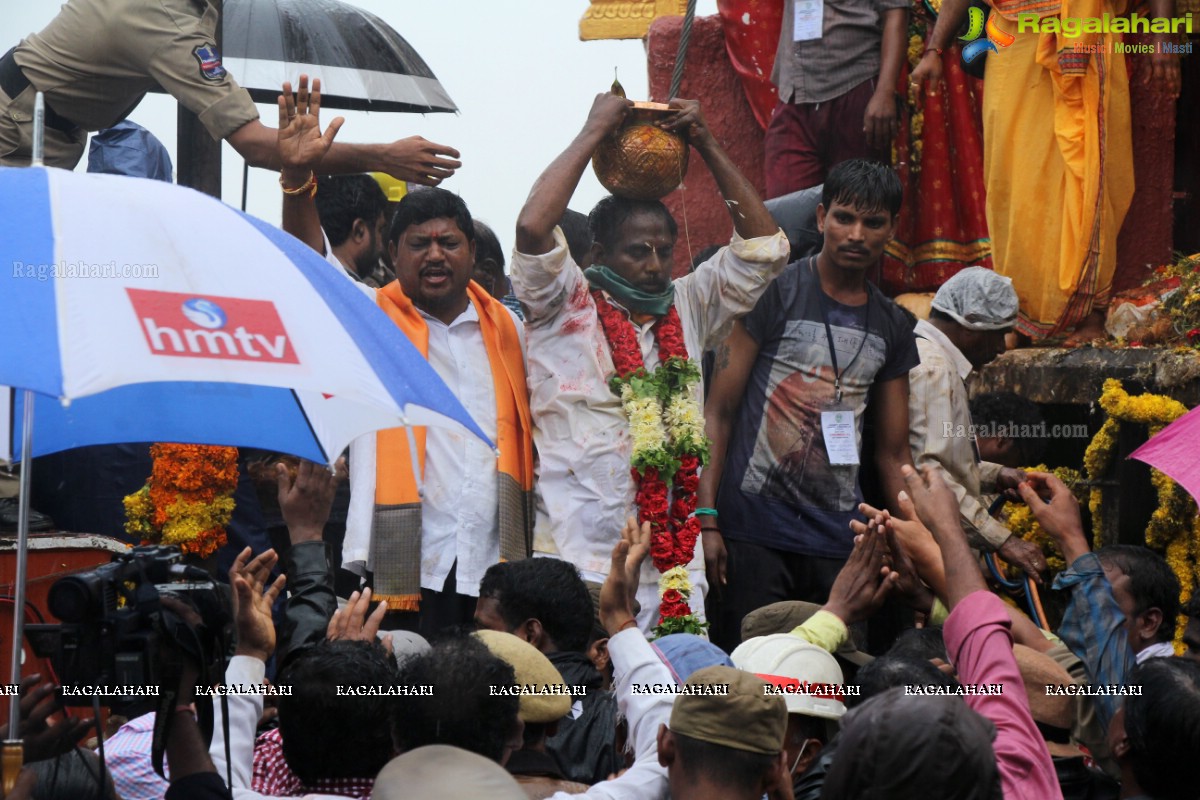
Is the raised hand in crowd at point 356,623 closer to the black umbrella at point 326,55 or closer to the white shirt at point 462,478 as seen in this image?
the white shirt at point 462,478

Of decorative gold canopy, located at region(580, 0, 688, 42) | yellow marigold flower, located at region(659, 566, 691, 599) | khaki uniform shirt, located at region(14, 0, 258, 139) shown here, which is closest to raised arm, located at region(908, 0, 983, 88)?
decorative gold canopy, located at region(580, 0, 688, 42)

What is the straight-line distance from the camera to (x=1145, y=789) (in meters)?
3.14

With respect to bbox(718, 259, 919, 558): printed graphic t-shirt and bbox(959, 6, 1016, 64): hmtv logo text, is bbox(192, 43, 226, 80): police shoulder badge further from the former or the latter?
bbox(959, 6, 1016, 64): hmtv logo text

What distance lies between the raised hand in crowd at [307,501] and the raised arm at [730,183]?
1926 millimetres

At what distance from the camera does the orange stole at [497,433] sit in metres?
5.28

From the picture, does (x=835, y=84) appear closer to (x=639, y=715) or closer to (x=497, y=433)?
(x=497, y=433)

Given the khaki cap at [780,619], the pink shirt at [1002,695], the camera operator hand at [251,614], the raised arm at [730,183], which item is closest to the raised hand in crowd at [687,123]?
the raised arm at [730,183]

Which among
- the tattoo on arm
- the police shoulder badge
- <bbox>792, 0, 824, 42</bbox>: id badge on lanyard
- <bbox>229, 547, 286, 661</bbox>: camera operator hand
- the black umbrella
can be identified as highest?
<bbox>792, 0, 824, 42</bbox>: id badge on lanyard

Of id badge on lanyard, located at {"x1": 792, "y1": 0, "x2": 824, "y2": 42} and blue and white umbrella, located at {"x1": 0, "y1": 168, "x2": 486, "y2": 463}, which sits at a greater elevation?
id badge on lanyard, located at {"x1": 792, "y1": 0, "x2": 824, "y2": 42}

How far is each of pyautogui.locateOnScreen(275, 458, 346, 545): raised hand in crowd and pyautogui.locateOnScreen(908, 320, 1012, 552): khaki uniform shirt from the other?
8.12ft

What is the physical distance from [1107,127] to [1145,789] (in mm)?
5183

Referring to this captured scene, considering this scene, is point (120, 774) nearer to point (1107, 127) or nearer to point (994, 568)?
point (994, 568)

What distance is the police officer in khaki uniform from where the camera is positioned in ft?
17.0

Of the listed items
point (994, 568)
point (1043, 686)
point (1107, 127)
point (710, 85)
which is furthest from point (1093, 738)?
point (710, 85)
